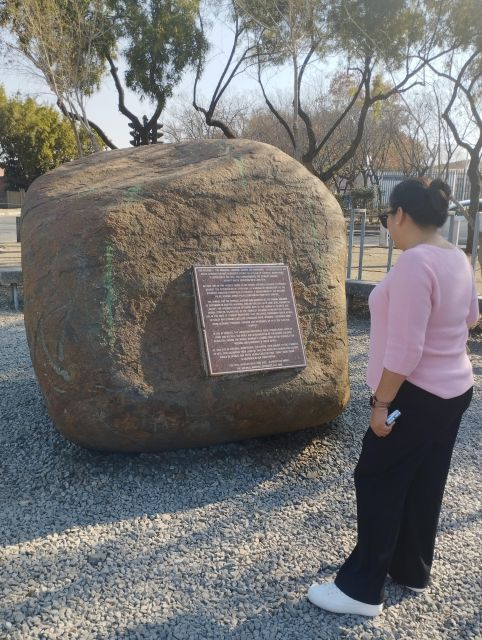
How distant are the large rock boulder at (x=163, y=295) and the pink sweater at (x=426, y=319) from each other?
4.37 feet

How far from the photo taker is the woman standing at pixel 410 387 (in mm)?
1987

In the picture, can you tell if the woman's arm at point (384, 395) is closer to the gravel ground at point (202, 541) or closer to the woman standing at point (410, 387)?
the woman standing at point (410, 387)

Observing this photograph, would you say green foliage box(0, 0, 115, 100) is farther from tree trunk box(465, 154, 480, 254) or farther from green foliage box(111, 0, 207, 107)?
tree trunk box(465, 154, 480, 254)

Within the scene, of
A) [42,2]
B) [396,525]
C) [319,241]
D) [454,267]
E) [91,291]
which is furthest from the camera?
[42,2]

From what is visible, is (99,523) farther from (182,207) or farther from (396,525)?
(182,207)

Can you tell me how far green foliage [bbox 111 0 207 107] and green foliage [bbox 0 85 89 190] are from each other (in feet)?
63.1

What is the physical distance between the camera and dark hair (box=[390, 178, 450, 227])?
2072 millimetres

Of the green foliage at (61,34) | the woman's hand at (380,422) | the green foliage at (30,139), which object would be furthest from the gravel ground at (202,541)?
the green foliage at (30,139)

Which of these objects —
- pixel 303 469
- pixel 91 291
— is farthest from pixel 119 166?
pixel 303 469

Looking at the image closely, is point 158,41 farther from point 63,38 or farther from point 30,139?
point 30,139

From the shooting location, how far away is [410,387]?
2105 mm

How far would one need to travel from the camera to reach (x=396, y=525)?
7.35 ft

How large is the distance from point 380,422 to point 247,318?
4.87 ft

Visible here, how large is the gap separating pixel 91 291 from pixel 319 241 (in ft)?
4.85
